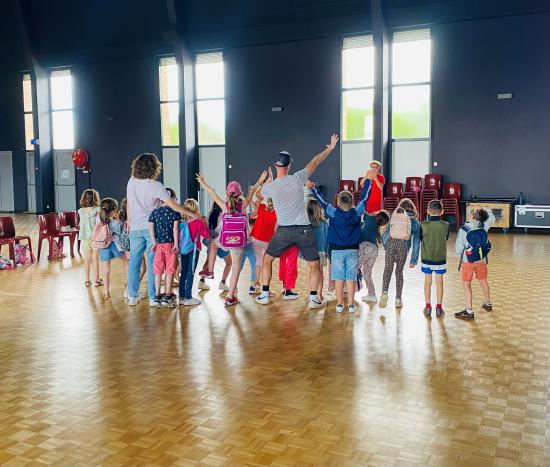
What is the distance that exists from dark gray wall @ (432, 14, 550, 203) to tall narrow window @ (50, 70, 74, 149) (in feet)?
42.3

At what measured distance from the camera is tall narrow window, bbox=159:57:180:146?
19.9 m

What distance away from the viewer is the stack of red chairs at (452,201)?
1551cm

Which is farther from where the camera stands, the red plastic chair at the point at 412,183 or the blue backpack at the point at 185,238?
the red plastic chair at the point at 412,183

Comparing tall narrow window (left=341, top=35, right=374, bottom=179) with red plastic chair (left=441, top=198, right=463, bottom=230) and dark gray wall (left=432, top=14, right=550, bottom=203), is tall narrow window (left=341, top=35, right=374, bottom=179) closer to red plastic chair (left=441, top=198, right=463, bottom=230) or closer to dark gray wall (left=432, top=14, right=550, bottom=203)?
dark gray wall (left=432, top=14, right=550, bottom=203)

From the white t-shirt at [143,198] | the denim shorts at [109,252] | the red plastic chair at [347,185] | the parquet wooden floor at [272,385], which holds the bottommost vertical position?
the parquet wooden floor at [272,385]

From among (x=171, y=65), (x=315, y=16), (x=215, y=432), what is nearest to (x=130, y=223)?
(x=215, y=432)

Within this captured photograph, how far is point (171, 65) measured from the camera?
1995cm

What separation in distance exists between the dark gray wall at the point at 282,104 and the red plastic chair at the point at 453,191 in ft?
10.6

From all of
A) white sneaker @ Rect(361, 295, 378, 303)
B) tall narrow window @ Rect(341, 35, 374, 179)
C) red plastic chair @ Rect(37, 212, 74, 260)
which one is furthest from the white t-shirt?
tall narrow window @ Rect(341, 35, 374, 179)

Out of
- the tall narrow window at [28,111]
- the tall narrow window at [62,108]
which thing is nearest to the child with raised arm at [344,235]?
the tall narrow window at [62,108]

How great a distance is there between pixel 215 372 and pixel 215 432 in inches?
44.2

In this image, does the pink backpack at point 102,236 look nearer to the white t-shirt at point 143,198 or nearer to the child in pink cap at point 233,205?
the white t-shirt at point 143,198

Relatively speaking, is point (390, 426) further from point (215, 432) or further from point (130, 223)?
point (130, 223)

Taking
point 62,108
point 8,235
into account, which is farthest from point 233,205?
point 62,108
